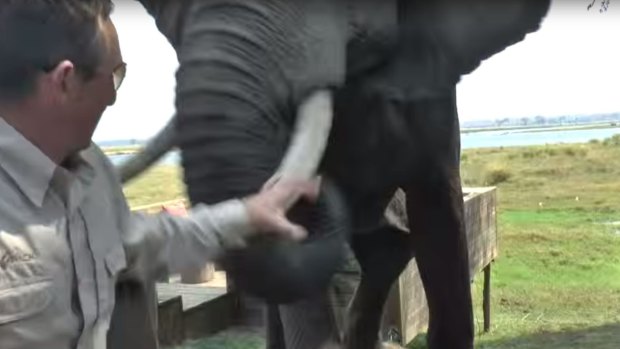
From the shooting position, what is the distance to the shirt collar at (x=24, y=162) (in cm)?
55

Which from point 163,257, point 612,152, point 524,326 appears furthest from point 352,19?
point 612,152

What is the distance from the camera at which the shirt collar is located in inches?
21.6

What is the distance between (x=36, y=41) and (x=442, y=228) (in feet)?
3.00

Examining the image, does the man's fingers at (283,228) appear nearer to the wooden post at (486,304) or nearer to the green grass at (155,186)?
the green grass at (155,186)

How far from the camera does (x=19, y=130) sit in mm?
554

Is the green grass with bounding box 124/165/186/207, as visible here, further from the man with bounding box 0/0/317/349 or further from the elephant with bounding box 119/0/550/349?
the man with bounding box 0/0/317/349

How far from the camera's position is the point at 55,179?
0.56m

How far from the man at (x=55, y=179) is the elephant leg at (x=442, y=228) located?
0.74 metres

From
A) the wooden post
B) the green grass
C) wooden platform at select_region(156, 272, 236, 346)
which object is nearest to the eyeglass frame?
the green grass

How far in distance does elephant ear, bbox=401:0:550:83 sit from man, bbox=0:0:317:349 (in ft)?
2.21

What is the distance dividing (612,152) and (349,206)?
4964 millimetres

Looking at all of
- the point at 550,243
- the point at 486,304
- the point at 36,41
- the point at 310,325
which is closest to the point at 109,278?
the point at 36,41

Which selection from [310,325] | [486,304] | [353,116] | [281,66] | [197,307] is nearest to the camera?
[281,66]

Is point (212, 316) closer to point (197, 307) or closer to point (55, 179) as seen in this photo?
point (197, 307)
